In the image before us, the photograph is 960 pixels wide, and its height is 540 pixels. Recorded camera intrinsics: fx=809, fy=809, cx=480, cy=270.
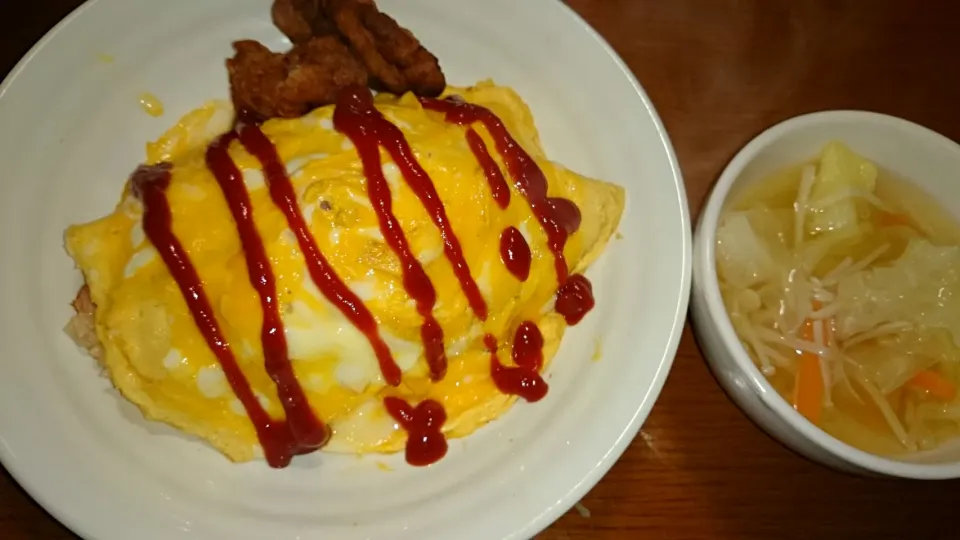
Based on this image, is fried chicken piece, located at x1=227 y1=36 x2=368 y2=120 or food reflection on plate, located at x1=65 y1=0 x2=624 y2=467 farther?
fried chicken piece, located at x1=227 y1=36 x2=368 y2=120

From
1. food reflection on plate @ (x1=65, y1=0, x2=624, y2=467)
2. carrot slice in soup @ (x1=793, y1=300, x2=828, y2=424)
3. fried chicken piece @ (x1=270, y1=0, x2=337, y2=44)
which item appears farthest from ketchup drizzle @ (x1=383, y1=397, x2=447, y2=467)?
fried chicken piece @ (x1=270, y1=0, x2=337, y2=44)

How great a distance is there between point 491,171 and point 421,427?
2.09 feet

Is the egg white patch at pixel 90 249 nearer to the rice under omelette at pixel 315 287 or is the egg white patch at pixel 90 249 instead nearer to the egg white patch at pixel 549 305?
the rice under omelette at pixel 315 287

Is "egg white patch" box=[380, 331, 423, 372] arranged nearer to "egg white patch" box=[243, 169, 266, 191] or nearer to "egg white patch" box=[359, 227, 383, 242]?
"egg white patch" box=[359, 227, 383, 242]

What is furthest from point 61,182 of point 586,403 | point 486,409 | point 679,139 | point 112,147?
point 679,139

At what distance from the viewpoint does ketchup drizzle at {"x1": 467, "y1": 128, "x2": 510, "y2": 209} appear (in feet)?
6.26

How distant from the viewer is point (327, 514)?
5.98 ft

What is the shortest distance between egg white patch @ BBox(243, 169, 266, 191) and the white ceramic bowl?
103 centimetres

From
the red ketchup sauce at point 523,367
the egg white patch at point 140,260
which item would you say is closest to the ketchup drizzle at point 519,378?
the red ketchup sauce at point 523,367

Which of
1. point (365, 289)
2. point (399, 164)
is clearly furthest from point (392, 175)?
point (365, 289)

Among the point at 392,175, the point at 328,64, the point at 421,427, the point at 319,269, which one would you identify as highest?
the point at 328,64

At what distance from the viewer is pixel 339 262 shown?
1777 mm

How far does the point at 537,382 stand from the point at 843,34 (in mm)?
1524

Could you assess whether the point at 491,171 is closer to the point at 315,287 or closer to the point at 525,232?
the point at 525,232
